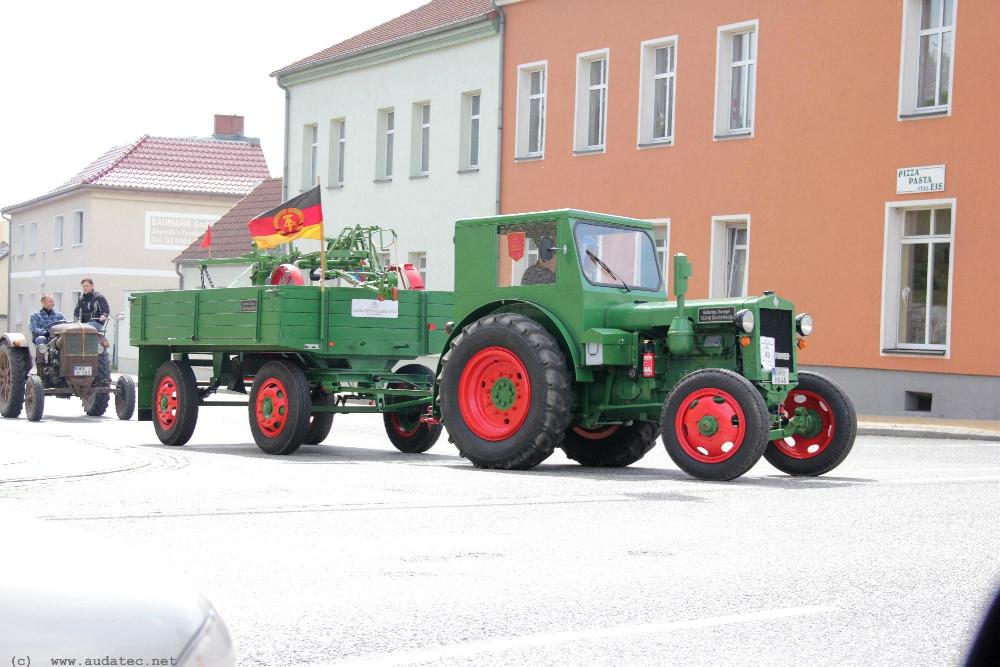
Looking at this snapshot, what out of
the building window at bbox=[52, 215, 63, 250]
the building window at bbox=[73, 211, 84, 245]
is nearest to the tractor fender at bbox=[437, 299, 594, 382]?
the building window at bbox=[73, 211, 84, 245]

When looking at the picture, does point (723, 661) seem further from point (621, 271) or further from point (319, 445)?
point (319, 445)

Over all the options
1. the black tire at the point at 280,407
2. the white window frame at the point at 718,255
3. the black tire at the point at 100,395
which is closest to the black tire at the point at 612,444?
the black tire at the point at 280,407

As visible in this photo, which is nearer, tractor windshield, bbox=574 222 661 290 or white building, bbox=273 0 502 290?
tractor windshield, bbox=574 222 661 290

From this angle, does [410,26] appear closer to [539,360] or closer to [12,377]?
[12,377]

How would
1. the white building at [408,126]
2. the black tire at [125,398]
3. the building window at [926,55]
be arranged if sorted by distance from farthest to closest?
1. the white building at [408,126]
2. the building window at [926,55]
3. the black tire at [125,398]

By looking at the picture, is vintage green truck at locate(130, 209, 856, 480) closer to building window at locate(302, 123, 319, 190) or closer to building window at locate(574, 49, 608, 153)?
building window at locate(574, 49, 608, 153)

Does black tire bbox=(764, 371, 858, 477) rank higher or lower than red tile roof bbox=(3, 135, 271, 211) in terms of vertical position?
lower

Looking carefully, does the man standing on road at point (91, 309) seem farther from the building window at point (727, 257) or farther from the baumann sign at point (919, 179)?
the baumann sign at point (919, 179)

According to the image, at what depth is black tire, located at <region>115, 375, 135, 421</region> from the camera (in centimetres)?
2212

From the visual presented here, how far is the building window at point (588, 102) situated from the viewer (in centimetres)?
3100

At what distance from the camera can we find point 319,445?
17.9 m

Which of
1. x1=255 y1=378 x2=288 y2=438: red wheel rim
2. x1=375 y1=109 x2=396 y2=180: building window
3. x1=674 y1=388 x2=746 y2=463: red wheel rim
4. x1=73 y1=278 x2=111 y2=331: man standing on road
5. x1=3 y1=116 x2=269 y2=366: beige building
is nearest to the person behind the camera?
x1=674 y1=388 x2=746 y2=463: red wheel rim

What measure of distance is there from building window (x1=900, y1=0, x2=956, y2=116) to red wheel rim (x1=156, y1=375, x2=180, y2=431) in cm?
1288

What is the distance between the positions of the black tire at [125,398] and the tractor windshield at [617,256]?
32.5 ft
